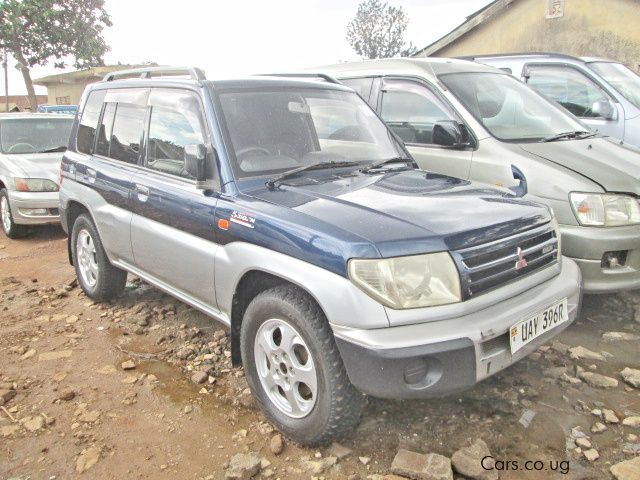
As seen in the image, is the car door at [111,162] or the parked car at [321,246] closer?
the parked car at [321,246]

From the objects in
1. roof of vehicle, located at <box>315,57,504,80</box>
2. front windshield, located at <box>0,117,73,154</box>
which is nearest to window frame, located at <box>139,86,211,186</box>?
roof of vehicle, located at <box>315,57,504,80</box>

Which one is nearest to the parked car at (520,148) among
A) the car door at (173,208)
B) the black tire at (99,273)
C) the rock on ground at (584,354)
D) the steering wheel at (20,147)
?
the rock on ground at (584,354)

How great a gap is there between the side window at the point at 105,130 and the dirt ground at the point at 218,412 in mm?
Answer: 1400

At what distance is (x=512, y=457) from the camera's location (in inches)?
102

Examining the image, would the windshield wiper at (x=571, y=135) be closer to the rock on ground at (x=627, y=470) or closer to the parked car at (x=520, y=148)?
the parked car at (x=520, y=148)

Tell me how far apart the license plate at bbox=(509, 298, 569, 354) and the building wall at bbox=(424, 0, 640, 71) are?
44.1 ft

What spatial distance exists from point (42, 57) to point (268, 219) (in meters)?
27.2

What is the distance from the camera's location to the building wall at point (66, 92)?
99.7 feet

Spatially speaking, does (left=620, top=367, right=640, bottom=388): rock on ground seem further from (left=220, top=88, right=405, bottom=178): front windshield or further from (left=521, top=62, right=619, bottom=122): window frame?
(left=521, top=62, right=619, bottom=122): window frame

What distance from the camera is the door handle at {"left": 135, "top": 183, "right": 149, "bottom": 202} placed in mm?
3593

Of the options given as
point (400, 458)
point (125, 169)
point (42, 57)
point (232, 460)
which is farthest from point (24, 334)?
point (42, 57)

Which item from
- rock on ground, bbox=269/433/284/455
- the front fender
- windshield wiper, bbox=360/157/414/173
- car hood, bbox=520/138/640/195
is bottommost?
rock on ground, bbox=269/433/284/455

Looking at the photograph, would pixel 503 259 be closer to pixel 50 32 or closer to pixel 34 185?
pixel 34 185

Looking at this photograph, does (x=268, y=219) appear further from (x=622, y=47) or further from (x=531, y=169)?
(x=622, y=47)
